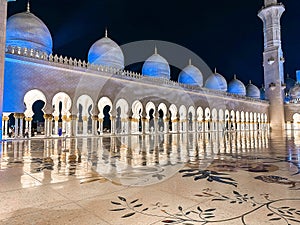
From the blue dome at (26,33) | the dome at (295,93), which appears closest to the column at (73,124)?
the blue dome at (26,33)

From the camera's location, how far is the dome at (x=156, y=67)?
16438 mm

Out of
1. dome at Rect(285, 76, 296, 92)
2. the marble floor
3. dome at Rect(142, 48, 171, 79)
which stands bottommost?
the marble floor

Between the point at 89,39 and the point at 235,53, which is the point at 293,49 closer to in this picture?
the point at 235,53

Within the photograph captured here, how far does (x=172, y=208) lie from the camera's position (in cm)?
129

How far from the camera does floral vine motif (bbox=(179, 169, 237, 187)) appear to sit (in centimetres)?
195

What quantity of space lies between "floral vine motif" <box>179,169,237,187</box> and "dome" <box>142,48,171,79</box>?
14.3 meters

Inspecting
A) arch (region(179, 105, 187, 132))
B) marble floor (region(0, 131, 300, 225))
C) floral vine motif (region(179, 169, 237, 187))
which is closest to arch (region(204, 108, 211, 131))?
arch (region(179, 105, 187, 132))

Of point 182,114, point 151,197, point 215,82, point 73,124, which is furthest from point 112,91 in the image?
point 215,82

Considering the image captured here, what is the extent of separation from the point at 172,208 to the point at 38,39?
468 inches

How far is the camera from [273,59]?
21.7m

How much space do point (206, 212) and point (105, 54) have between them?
521 inches

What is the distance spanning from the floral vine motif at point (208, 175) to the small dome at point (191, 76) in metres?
17.1

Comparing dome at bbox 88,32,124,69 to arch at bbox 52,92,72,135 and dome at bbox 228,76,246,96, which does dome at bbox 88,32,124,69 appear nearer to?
arch at bbox 52,92,72,135

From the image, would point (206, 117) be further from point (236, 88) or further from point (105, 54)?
Answer: point (105, 54)
